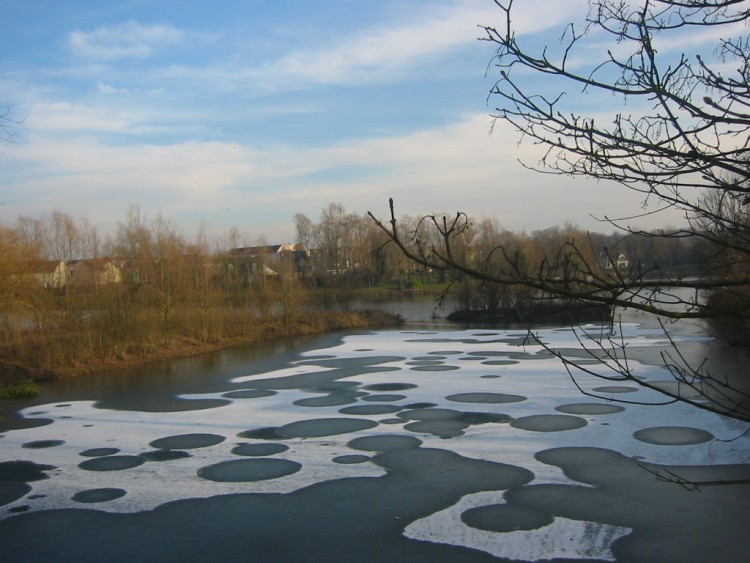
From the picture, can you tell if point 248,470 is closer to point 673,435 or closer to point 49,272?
point 673,435

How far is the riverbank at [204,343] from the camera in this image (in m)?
19.0

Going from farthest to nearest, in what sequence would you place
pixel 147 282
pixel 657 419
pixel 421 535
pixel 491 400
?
pixel 147 282 < pixel 491 400 < pixel 657 419 < pixel 421 535

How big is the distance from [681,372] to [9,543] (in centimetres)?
638

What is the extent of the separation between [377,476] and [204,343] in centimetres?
1947

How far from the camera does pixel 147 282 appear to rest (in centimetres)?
2505

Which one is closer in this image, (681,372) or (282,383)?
(681,372)

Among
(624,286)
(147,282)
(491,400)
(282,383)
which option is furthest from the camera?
(147,282)

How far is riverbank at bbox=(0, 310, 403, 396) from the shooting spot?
1903 cm

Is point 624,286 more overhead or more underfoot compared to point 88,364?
more overhead

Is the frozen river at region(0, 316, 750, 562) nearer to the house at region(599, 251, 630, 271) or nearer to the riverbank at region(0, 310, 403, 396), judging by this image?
the house at region(599, 251, 630, 271)

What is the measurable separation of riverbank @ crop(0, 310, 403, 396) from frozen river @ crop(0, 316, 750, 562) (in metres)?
5.21

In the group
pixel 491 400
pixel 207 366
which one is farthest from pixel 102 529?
pixel 207 366

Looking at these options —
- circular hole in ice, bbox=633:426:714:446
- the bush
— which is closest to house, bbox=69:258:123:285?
the bush

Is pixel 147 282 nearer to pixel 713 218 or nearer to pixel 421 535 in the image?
pixel 421 535
